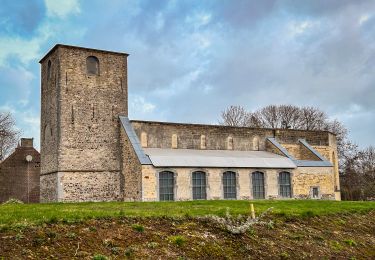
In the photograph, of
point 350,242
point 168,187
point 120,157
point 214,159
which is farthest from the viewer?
point 214,159

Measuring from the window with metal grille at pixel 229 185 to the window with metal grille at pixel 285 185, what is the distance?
12.8 feet

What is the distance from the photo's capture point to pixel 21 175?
1977 inches

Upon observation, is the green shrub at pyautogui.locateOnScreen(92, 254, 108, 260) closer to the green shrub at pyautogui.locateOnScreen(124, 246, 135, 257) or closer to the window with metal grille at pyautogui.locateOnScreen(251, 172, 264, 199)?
the green shrub at pyautogui.locateOnScreen(124, 246, 135, 257)

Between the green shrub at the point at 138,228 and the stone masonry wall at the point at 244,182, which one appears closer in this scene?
the green shrub at the point at 138,228

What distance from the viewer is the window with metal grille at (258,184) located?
1387 inches

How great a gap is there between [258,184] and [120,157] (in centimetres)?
1008

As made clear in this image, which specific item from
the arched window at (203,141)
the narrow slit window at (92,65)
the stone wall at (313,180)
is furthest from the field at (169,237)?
the arched window at (203,141)

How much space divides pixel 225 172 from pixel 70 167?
34.5 ft

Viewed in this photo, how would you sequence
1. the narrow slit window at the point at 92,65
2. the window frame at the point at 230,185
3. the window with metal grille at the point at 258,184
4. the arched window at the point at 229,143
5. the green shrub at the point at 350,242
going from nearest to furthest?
the green shrub at the point at 350,242 < the window frame at the point at 230,185 < the narrow slit window at the point at 92,65 < the window with metal grille at the point at 258,184 < the arched window at the point at 229,143

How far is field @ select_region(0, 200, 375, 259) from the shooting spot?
11.5 metres

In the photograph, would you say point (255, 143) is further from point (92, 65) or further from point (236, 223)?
point (236, 223)

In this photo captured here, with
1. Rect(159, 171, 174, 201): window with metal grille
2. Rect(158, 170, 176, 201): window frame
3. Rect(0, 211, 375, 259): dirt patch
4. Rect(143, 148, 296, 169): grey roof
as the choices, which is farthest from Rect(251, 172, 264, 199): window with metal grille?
Rect(0, 211, 375, 259): dirt patch

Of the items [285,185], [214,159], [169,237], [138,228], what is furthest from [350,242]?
[285,185]

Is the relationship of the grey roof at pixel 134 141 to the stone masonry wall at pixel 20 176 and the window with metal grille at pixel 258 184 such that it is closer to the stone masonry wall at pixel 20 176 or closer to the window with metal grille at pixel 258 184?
the window with metal grille at pixel 258 184
